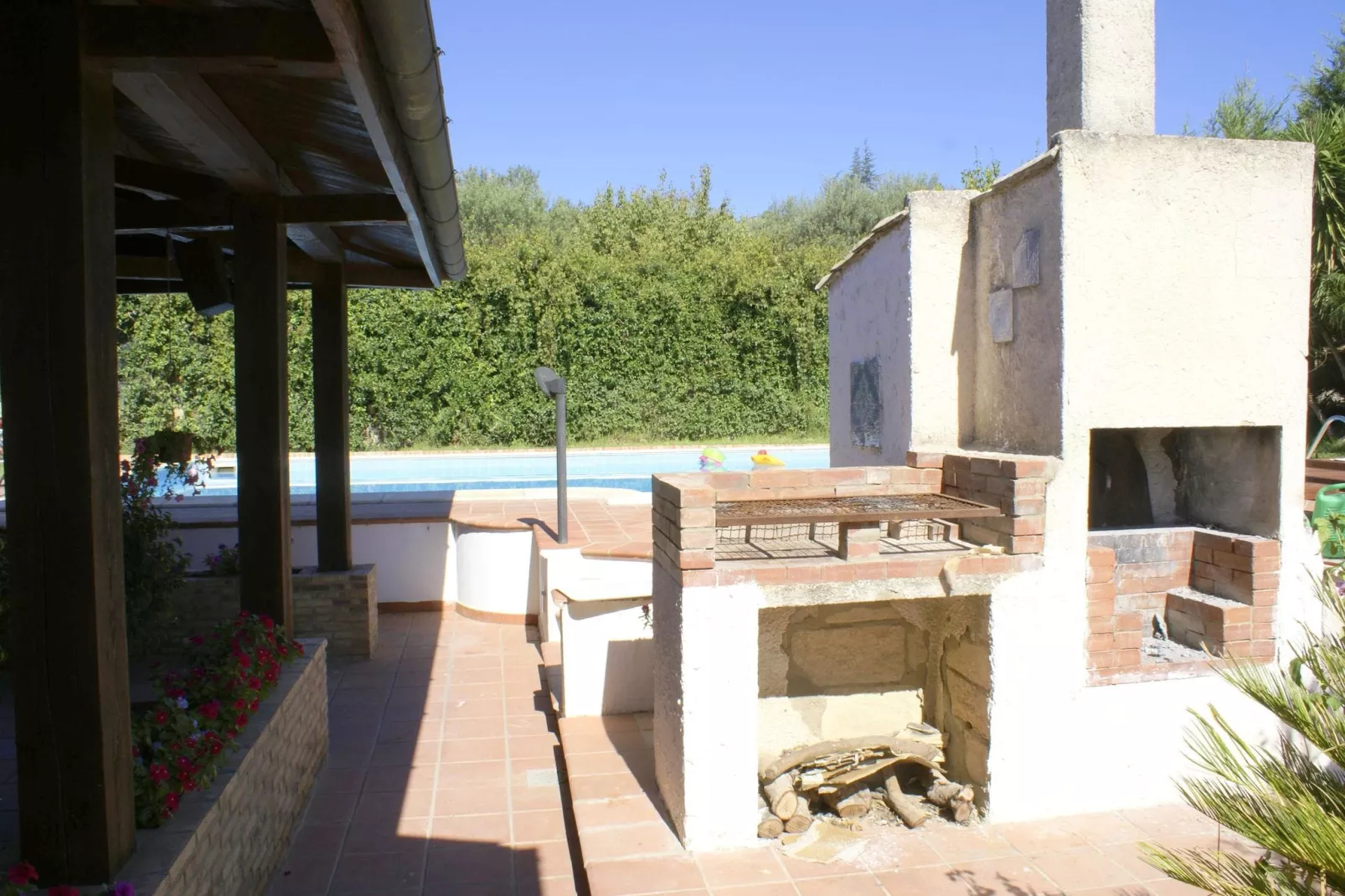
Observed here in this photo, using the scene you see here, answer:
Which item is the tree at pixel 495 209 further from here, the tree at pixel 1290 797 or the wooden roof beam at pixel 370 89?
the tree at pixel 1290 797

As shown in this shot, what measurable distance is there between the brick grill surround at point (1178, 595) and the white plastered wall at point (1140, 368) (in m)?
0.11

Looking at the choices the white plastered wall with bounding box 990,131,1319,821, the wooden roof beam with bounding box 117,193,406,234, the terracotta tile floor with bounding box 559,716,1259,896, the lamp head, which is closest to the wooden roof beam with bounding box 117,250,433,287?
the lamp head

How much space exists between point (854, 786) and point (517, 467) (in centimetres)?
1306

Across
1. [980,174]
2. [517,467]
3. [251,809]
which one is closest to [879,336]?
[251,809]

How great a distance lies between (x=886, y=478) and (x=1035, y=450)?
797mm

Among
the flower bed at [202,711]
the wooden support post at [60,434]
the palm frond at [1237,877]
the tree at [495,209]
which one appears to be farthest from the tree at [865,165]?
the palm frond at [1237,877]

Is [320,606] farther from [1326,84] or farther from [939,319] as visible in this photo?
[1326,84]

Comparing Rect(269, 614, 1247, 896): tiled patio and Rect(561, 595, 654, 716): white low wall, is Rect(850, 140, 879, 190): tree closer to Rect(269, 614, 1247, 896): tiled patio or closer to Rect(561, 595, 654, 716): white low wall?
Rect(561, 595, 654, 716): white low wall

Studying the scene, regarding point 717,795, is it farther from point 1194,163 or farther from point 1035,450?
point 1194,163

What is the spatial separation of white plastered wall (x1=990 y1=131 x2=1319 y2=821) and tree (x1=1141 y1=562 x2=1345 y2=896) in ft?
8.68

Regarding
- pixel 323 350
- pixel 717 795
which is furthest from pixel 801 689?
pixel 323 350

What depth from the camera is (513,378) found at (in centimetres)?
1883

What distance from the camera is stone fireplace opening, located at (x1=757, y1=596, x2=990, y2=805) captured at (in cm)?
553

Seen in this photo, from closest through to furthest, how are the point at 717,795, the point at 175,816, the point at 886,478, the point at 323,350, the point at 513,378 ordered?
the point at 175,816
the point at 717,795
the point at 886,478
the point at 323,350
the point at 513,378
